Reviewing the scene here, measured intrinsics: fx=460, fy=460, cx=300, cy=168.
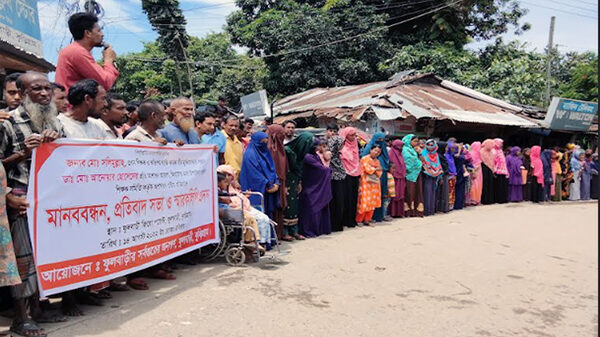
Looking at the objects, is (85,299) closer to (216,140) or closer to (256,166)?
(256,166)

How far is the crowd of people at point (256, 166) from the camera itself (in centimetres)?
314

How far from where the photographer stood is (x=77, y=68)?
4.10 meters

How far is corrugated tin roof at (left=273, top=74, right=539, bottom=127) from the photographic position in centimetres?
1312

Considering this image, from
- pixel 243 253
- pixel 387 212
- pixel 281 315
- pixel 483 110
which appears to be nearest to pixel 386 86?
pixel 483 110

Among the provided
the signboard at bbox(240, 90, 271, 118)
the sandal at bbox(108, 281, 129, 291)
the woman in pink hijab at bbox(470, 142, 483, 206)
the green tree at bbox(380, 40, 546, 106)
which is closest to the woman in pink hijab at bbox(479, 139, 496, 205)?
the woman in pink hijab at bbox(470, 142, 483, 206)

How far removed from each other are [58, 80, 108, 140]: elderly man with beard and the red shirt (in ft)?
1.27

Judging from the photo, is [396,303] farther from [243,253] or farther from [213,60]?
[213,60]

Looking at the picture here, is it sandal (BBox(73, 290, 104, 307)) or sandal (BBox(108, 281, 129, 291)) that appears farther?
sandal (BBox(108, 281, 129, 291))

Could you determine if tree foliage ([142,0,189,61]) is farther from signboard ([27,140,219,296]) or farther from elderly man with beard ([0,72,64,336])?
elderly man with beard ([0,72,64,336])

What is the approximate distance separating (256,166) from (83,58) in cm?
257

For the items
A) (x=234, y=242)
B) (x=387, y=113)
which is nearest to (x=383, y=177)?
(x=387, y=113)

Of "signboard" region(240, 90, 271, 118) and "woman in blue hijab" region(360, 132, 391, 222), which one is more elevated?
"signboard" region(240, 90, 271, 118)

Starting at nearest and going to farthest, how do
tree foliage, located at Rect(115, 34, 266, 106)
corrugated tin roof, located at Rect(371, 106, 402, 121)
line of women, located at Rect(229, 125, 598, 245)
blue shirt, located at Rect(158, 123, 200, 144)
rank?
blue shirt, located at Rect(158, 123, 200, 144) < line of women, located at Rect(229, 125, 598, 245) < corrugated tin roof, located at Rect(371, 106, 402, 121) < tree foliage, located at Rect(115, 34, 266, 106)

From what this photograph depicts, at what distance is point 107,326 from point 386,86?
1351 centimetres
